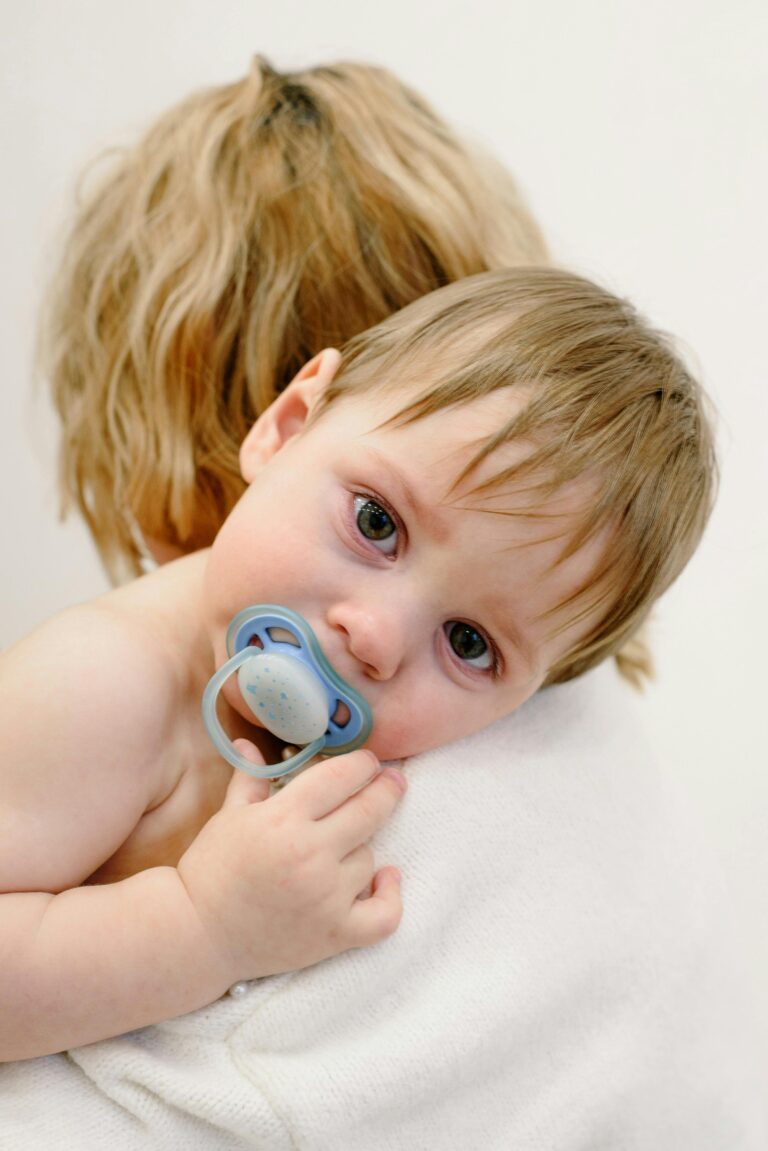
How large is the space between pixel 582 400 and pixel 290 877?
0.38 meters

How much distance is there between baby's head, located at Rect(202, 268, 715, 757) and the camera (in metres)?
0.77

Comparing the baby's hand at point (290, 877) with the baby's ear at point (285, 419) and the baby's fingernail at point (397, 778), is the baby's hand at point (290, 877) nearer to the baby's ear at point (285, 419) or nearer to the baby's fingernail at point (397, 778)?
the baby's fingernail at point (397, 778)

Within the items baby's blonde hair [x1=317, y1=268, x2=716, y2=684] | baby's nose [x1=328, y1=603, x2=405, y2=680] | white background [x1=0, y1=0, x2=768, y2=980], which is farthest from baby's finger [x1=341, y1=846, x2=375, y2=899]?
white background [x1=0, y1=0, x2=768, y2=980]

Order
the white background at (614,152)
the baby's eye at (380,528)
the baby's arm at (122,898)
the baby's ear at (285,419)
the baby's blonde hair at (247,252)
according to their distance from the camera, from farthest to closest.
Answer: the white background at (614,152) → the baby's blonde hair at (247,252) → the baby's ear at (285,419) → the baby's eye at (380,528) → the baby's arm at (122,898)

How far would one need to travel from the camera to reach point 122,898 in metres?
0.72

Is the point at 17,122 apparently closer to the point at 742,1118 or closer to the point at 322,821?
the point at 322,821

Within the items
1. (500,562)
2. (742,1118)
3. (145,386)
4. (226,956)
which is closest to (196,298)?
(145,386)

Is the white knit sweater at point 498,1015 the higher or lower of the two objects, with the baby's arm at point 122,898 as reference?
lower

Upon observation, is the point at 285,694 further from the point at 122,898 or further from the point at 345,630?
the point at 122,898

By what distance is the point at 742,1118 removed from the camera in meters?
0.91

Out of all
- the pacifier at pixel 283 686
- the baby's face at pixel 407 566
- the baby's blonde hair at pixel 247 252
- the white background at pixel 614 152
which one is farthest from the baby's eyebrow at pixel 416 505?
the white background at pixel 614 152

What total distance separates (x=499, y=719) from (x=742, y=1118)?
37cm

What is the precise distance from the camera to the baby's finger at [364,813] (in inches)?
29.0

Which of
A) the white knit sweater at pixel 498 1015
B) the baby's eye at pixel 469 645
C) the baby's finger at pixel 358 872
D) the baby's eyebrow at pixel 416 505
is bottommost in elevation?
the white knit sweater at pixel 498 1015
